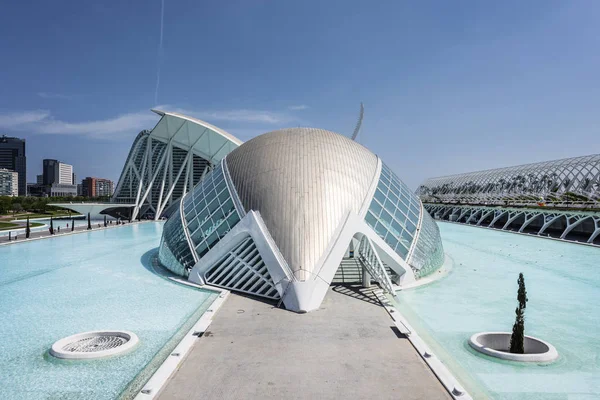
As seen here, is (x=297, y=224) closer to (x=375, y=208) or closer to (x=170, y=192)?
(x=375, y=208)

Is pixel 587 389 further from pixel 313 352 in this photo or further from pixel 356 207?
pixel 356 207

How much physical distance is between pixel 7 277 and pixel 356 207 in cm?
1609

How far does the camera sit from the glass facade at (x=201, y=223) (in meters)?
15.8

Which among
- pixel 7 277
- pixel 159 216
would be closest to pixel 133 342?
pixel 7 277

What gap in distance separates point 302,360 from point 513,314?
786 cm

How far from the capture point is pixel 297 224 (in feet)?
46.6

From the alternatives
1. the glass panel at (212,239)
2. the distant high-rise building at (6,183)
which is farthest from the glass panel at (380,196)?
the distant high-rise building at (6,183)

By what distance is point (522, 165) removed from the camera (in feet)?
252

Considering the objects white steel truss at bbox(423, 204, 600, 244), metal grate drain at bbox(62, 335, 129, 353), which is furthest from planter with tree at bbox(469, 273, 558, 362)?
white steel truss at bbox(423, 204, 600, 244)

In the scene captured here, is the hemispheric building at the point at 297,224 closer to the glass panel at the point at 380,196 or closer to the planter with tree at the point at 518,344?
the glass panel at the point at 380,196

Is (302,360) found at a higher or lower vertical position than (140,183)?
lower

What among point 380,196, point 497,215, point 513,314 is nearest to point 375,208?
point 380,196

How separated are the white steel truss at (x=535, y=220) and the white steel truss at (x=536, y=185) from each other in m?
3.74

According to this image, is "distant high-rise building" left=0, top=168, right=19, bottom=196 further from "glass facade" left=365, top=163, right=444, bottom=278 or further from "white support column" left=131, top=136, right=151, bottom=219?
"glass facade" left=365, top=163, right=444, bottom=278
